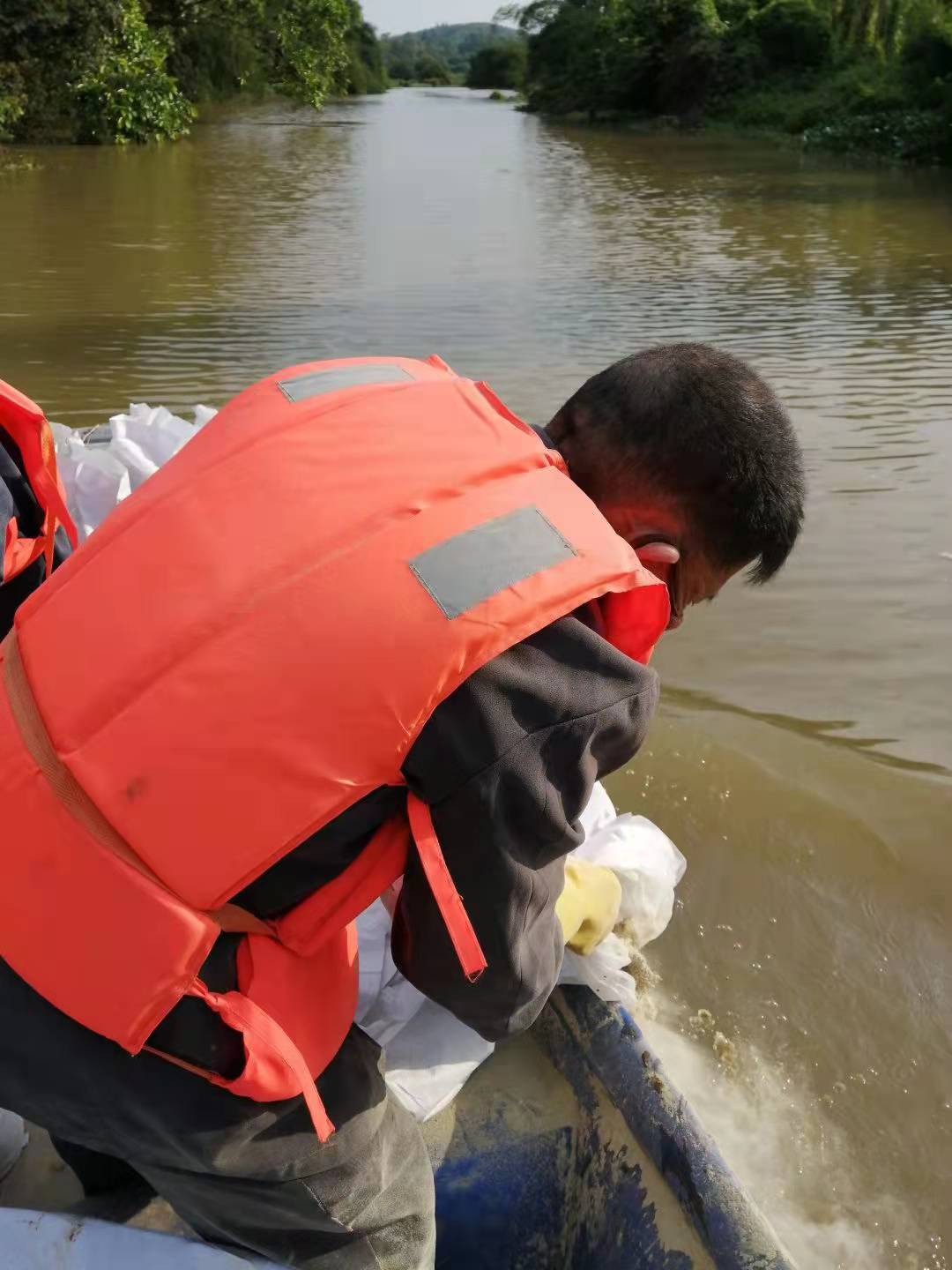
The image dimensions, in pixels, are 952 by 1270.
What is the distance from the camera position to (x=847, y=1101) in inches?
89.5

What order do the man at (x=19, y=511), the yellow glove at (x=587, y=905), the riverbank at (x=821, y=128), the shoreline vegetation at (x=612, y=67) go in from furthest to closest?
the riverbank at (x=821, y=128)
the shoreline vegetation at (x=612, y=67)
the man at (x=19, y=511)
the yellow glove at (x=587, y=905)

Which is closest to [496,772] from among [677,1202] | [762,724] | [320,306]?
[677,1202]

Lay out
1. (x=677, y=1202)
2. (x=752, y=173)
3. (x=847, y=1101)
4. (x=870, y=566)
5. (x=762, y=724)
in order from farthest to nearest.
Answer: (x=752, y=173) < (x=870, y=566) < (x=762, y=724) < (x=847, y=1101) < (x=677, y=1202)

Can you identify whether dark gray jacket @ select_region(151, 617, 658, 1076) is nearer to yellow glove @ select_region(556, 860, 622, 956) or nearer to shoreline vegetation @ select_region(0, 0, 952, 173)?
yellow glove @ select_region(556, 860, 622, 956)

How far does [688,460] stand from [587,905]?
0.86 meters

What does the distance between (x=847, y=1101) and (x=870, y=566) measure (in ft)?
8.68

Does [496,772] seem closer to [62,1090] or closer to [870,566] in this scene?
[62,1090]

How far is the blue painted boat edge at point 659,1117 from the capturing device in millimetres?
1467

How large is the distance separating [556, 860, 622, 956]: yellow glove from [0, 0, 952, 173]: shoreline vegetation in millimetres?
17156

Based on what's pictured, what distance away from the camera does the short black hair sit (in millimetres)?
1479

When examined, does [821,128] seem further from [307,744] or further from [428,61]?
[428,61]

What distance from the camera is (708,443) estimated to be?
58.1 inches

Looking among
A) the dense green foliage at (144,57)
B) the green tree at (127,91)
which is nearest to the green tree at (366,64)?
the dense green foliage at (144,57)

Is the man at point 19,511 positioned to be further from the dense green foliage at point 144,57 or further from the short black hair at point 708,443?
the dense green foliage at point 144,57
